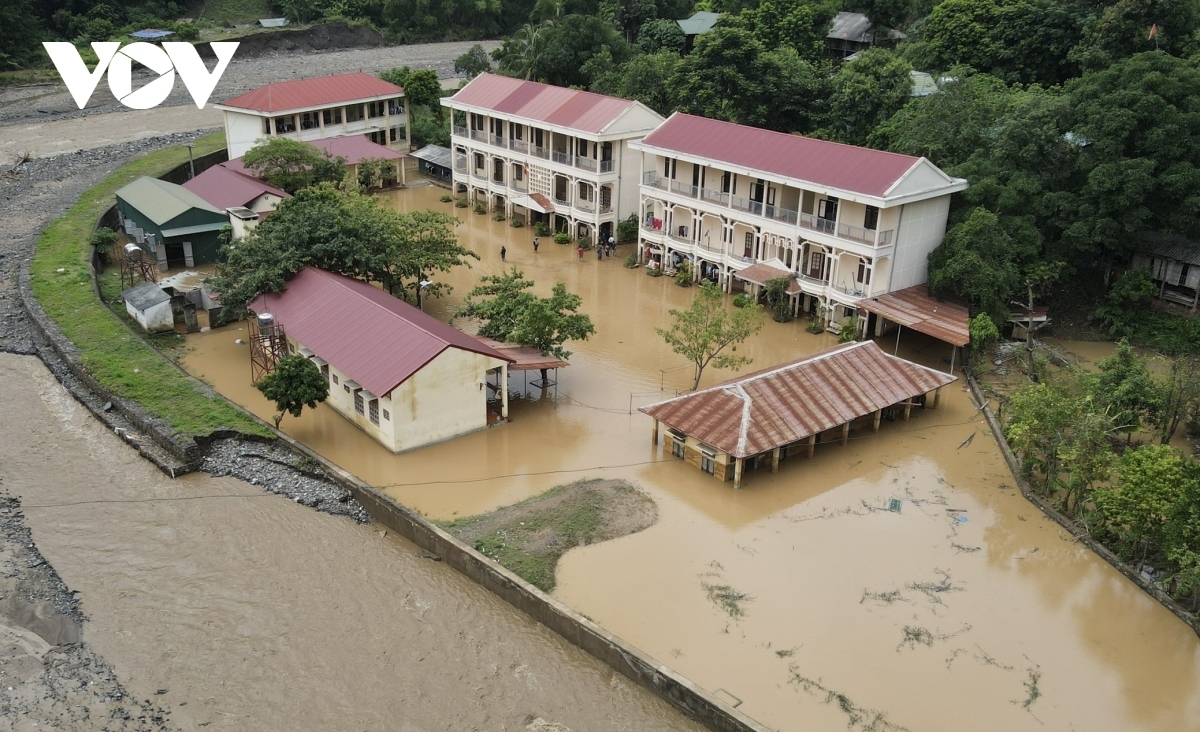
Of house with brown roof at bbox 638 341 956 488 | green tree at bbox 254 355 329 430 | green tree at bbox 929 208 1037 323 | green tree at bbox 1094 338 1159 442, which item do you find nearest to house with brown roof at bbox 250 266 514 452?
green tree at bbox 254 355 329 430

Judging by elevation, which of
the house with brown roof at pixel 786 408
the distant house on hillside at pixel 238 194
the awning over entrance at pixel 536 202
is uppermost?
the distant house on hillside at pixel 238 194

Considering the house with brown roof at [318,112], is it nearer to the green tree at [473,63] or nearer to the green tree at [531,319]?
the green tree at [473,63]

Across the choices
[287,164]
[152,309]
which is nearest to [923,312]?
[152,309]

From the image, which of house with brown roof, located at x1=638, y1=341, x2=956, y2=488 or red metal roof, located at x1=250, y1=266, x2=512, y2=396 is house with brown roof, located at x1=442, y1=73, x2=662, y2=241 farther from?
house with brown roof, located at x1=638, y1=341, x2=956, y2=488

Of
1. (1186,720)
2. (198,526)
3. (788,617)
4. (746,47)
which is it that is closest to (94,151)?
(746,47)

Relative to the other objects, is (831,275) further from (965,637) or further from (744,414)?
(965,637)

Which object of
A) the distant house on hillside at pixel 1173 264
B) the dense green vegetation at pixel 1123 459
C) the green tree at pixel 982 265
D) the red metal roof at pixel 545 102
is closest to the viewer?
the dense green vegetation at pixel 1123 459

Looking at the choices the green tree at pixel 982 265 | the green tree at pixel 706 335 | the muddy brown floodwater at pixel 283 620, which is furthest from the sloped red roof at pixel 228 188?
the green tree at pixel 982 265
